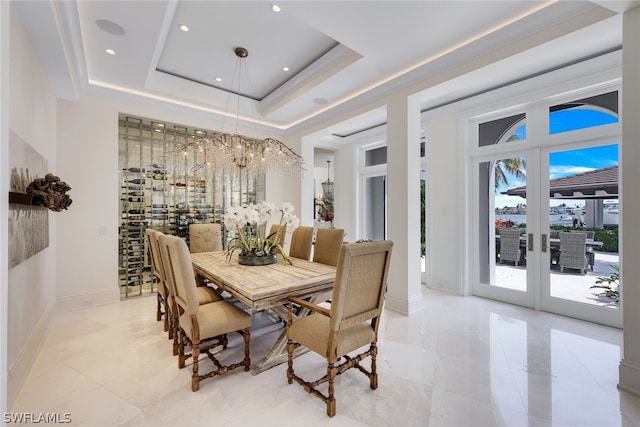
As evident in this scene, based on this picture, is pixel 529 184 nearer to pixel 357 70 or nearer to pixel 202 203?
pixel 357 70

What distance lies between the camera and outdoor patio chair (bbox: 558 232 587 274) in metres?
3.35

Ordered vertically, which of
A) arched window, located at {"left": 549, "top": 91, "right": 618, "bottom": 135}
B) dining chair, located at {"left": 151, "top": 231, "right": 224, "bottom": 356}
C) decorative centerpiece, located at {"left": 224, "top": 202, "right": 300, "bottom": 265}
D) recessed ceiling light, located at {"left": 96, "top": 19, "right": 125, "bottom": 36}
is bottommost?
dining chair, located at {"left": 151, "top": 231, "right": 224, "bottom": 356}

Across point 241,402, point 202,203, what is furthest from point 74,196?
point 241,402

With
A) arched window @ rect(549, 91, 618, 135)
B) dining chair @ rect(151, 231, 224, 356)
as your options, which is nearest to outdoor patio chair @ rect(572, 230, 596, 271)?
arched window @ rect(549, 91, 618, 135)

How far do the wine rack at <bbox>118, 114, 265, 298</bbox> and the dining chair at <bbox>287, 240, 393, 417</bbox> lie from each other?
295cm

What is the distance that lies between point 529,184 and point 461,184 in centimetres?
84

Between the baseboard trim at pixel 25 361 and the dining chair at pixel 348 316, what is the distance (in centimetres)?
188

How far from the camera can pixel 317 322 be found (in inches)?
79.3

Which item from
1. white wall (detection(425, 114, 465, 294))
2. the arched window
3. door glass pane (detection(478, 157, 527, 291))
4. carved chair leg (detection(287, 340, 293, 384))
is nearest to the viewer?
carved chair leg (detection(287, 340, 293, 384))

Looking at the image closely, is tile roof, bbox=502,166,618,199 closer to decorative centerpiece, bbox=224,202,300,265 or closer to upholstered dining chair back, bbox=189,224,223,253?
decorative centerpiece, bbox=224,202,300,265

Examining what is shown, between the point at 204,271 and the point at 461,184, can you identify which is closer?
the point at 204,271

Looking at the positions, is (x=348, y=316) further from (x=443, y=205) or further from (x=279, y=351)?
(x=443, y=205)

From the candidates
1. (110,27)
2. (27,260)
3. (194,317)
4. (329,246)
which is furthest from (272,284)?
(110,27)

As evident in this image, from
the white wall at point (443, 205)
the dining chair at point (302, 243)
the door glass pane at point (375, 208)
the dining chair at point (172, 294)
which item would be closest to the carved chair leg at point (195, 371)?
the dining chair at point (172, 294)
